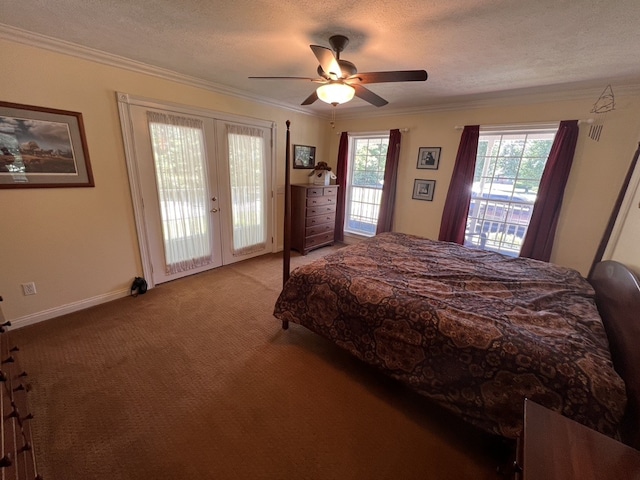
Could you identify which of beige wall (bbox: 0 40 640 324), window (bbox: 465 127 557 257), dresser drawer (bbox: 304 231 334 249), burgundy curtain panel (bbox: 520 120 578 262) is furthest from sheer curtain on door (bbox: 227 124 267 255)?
burgundy curtain panel (bbox: 520 120 578 262)

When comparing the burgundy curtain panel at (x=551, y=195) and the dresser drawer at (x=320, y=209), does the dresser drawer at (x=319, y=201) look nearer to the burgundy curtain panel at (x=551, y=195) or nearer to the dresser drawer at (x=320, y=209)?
the dresser drawer at (x=320, y=209)

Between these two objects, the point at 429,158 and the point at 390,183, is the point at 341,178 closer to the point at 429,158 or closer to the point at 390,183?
the point at 390,183

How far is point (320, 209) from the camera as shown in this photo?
442cm

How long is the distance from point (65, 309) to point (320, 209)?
338 centimetres

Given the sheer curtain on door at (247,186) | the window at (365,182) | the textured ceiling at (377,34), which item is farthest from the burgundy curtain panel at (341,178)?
the textured ceiling at (377,34)

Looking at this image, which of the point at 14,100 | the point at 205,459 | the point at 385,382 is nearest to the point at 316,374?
the point at 385,382

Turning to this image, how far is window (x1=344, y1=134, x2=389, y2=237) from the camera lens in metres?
4.45

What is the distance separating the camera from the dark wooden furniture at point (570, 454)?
0.69 metres

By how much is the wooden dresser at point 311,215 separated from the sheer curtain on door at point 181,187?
4.64ft

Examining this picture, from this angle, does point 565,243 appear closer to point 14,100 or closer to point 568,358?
point 568,358

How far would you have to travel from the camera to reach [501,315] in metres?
1.59

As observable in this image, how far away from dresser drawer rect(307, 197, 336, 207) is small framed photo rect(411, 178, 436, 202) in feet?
4.56

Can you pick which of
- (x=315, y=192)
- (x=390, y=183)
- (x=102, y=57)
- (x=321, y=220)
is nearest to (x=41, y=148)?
(x=102, y=57)

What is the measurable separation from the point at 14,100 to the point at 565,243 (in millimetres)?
5467
